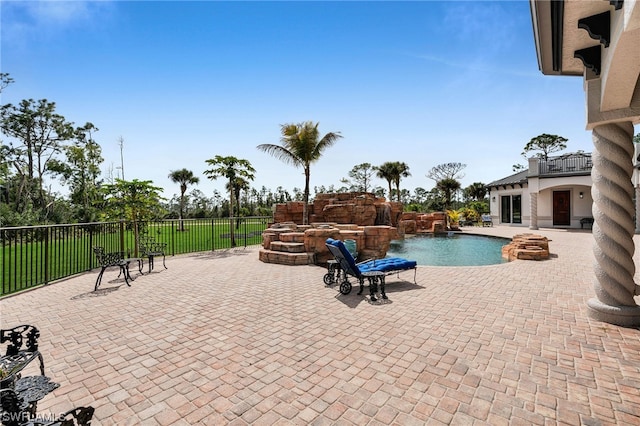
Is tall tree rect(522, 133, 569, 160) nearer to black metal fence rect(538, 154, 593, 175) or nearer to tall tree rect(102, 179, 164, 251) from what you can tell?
black metal fence rect(538, 154, 593, 175)

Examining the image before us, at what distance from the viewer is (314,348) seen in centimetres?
336

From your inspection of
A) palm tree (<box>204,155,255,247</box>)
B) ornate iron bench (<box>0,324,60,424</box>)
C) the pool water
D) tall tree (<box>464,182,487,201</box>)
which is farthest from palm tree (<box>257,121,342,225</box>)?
tall tree (<box>464,182,487,201</box>)

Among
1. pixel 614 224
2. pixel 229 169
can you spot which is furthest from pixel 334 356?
pixel 229 169

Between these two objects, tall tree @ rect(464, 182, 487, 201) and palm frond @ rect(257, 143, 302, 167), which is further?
tall tree @ rect(464, 182, 487, 201)

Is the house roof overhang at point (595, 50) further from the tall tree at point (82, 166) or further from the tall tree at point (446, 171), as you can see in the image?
the tall tree at point (446, 171)

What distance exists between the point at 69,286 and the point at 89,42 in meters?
6.22

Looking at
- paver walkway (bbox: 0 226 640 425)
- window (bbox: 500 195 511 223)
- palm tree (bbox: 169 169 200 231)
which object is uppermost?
palm tree (bbox: 169 169 200 231)

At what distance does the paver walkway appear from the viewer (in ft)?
7.56

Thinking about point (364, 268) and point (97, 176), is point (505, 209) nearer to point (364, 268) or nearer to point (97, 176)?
point (364, 268)

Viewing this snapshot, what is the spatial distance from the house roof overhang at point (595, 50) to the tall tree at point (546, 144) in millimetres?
44307

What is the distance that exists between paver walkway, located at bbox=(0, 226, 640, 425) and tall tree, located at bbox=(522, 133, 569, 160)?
44.8m

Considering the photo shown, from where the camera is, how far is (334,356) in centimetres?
316

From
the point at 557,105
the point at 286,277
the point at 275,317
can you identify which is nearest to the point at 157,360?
the point at 275,317

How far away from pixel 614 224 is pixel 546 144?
4701cm
